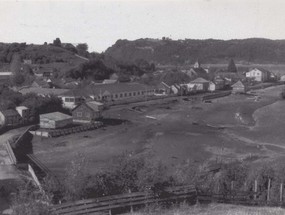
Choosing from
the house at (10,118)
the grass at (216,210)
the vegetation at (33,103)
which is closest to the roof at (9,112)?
the house at (10,118)

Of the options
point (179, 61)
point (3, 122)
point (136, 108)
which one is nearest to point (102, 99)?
point (136, 108)

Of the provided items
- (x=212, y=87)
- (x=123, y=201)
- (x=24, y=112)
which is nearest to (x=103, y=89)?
(x=24, y=112)

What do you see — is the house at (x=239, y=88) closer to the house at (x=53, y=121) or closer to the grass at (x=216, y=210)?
the house at (x=53, y=121)

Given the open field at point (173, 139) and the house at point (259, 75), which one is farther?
the house at point (259, 75)

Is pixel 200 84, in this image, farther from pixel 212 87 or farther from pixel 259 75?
pixel 259 75

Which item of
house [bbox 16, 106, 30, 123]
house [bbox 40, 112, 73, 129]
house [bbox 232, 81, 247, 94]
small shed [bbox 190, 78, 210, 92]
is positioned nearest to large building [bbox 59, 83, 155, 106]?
house [bbox 16, 106, 30, 123]

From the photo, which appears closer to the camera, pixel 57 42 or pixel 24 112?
pixel 24 112
